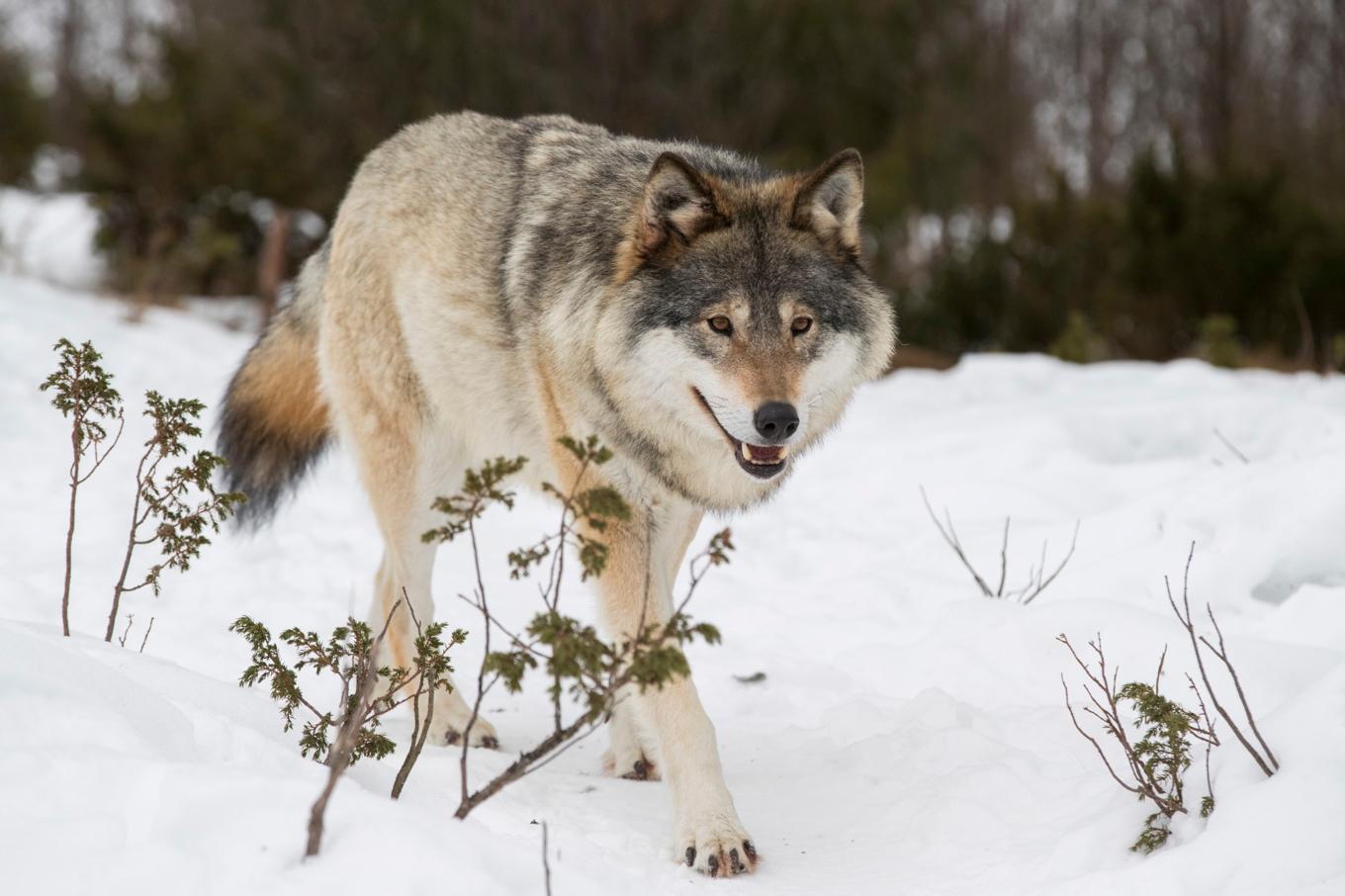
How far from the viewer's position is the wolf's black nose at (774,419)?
2.82m

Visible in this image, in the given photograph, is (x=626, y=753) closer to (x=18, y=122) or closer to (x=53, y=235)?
(x=53, y=235)

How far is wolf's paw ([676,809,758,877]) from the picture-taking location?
2.74 meters

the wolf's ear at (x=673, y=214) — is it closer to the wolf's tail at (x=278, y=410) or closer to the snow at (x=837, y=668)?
the snow at (x=837, y=668)

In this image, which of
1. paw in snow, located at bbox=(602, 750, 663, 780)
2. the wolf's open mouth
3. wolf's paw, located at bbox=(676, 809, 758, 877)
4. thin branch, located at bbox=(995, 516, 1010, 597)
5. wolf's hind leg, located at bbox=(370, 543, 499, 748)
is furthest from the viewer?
thin branch, located at bbox=(995, 516, 1010, 597)

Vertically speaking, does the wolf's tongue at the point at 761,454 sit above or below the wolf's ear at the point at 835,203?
below

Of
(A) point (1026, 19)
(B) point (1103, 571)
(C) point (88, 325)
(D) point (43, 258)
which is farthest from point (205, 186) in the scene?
(A) point (1026, 19)

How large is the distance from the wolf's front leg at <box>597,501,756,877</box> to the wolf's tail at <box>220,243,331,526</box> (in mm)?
1512

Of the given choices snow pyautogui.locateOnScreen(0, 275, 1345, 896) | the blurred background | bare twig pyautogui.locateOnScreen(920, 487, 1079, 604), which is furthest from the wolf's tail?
the blurred background

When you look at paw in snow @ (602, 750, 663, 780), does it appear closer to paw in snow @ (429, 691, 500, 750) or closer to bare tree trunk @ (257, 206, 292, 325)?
paw in snow @ (429, 691, 500, 750)

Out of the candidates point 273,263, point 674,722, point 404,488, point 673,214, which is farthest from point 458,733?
point 273,263

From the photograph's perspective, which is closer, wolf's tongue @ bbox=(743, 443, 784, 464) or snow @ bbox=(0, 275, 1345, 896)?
snow @ bbox=(0, 275, 1345, 896)

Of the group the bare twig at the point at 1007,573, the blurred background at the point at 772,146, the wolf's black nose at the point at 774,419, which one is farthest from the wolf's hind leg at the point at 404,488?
the blurred background at the point at 772,146

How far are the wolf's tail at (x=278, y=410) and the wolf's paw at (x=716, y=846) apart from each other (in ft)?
6.52

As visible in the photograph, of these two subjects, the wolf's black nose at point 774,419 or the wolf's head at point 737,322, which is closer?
the wolf's black nose at point 774,419
